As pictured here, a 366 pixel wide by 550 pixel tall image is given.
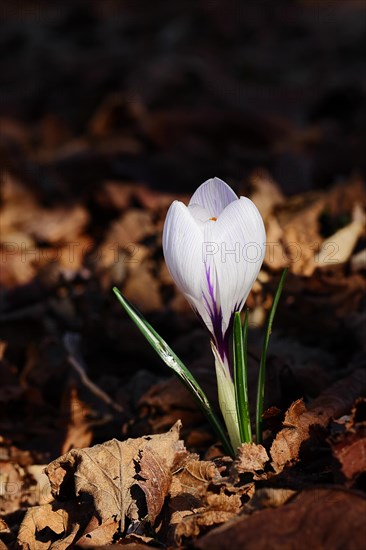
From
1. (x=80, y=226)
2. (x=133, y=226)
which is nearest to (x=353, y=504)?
(x=133, y=226)

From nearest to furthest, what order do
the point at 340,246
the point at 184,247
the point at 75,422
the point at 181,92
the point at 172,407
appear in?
the point at 184,247
the point at 172,407
the point at 75,422
the point at 340,246
the point at 181,92

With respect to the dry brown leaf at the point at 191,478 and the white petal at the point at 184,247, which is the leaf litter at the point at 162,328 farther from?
the white petal at the point at 184,247

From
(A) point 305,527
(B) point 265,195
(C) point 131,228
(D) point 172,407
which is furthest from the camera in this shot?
(C) point 131,228

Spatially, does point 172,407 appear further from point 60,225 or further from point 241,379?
point 60,225

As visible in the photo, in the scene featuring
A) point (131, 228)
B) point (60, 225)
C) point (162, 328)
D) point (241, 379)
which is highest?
point (60, 225)

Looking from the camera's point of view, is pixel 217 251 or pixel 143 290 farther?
pixel 143 290

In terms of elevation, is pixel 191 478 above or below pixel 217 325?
below

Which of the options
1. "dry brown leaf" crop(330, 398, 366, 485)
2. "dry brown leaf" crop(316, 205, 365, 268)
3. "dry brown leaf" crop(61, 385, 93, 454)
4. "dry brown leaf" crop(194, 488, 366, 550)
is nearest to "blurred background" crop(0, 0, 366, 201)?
"dry brown leaf" crop(316, 205, 365, 268)

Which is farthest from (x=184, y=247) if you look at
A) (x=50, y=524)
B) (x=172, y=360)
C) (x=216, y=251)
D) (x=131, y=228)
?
(x=131, y=228)

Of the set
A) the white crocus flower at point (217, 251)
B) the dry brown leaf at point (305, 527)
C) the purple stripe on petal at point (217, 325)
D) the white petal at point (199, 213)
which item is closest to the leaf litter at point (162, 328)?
the dry brown leaf at point (305, 527)
